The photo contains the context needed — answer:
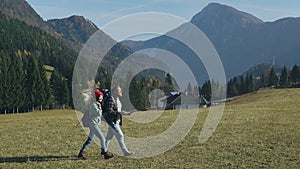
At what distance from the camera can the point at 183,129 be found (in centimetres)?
2538

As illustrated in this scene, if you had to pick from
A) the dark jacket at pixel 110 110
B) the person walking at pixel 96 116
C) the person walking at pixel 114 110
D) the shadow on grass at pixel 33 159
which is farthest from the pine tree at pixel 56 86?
the dark jacket at pixel 110 110

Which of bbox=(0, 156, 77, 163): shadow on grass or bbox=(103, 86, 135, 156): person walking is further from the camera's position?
bbox=(0, 156, 77, 163): shadow on grass

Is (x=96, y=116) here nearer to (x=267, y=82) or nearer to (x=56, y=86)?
(x=56, y=86)

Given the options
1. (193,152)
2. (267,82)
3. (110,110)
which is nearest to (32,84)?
(110,110)

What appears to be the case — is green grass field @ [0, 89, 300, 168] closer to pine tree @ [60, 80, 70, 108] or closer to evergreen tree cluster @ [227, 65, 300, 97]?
pine tree @ [60, 80, 70, 108]

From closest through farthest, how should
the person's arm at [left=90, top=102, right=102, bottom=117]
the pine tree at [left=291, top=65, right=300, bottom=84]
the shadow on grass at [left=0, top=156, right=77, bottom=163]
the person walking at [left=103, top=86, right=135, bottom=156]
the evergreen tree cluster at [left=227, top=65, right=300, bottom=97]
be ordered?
Answer: the person's arm at [left=90, top=102, right=102, bottom=117], the person walking at [left=103, top=86, right=135, bottom=156], the shadow on grass at [left=0, top=156, right=77, bottom=163], the pine tree at [left=291, top=65, right=300, bottom=84], the evergreen tree cluster at [left=227, top=65, right=300, bottom=97]

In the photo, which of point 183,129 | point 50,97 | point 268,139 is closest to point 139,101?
point 50,97

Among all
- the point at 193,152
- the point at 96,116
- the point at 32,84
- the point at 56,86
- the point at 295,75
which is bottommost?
the point at 193,152

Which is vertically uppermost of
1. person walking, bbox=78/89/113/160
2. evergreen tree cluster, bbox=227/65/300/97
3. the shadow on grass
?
evergreen tree cluster, bbox=227/65/300/97

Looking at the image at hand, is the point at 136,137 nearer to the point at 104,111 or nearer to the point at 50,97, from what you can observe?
the point at 104,111

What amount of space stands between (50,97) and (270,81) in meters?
96.4

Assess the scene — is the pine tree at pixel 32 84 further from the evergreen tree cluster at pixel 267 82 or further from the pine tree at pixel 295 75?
the pine tree at pixel 295 75

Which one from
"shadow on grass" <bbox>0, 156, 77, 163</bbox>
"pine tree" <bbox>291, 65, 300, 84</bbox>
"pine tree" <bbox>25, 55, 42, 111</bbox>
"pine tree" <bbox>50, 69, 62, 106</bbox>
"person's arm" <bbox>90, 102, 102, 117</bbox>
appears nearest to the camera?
"person's arm" <bbox>90, 102, 102, 117</bbox>

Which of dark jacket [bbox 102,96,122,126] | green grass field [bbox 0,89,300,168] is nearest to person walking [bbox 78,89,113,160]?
dark jacket [bbox 102,96,122,126]
